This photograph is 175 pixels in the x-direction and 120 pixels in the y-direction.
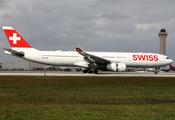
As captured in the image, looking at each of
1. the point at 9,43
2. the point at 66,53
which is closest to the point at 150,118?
the point at 66,53

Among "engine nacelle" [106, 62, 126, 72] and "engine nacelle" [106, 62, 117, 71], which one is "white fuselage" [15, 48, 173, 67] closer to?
"engine nacelle" [106, 62, 117, 71]

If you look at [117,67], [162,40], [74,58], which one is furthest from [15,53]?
[162,40]

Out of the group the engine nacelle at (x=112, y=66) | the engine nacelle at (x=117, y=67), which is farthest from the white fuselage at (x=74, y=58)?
the engine nacelle at (x=117, y=67)

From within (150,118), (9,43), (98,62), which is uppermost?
(9,43)

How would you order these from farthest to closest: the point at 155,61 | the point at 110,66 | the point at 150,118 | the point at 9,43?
the point at 155,61 < the point at 9,43 < the point at 110,66 < the point at 150,118

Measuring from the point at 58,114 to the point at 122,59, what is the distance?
3068 cm

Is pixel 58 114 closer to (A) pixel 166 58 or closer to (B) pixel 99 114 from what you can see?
(B) pixel 99 114

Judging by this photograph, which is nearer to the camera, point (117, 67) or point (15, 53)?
point (117, 67)

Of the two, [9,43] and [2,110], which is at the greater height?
[9,43]

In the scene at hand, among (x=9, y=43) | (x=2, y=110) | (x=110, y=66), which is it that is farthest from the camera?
(x=9, y=43)

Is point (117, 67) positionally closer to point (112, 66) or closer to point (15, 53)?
point (112, 66)

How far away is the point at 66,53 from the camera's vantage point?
35.7m

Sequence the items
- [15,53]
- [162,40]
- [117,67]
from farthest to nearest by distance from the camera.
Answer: [162,40], [15,53], [117,67]

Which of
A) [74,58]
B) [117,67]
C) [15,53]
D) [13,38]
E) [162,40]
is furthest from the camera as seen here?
[162,40]
